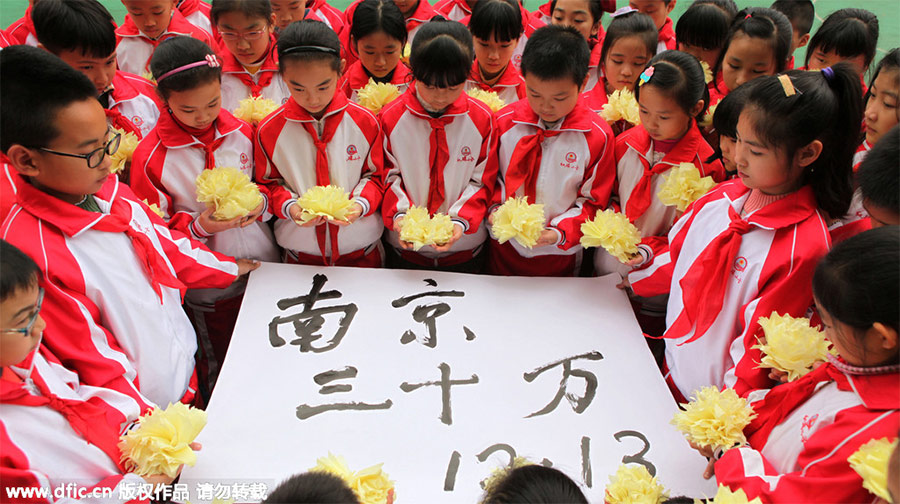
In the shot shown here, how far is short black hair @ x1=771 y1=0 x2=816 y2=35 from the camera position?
3.49 metres

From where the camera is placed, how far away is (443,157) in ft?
8.39

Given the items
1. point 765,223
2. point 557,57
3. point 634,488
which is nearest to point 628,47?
point 557,57

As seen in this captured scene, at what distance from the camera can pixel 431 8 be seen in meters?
4.37

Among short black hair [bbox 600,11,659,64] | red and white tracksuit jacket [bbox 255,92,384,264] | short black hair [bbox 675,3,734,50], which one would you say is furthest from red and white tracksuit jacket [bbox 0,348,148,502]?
short black hair [bbox 675,3,734,50]

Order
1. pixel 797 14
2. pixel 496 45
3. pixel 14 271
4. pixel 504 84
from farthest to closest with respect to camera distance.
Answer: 1. pixel 797 14
2. pixel 504 84
3. pixel 496 45
4. pixel 14 271

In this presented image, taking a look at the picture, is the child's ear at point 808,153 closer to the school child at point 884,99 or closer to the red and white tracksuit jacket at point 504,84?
the school child at point 884,99

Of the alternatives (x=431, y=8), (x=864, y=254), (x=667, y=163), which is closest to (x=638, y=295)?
(x=667, y=163)

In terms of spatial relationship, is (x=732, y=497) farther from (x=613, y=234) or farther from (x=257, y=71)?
(x=257, y=71)

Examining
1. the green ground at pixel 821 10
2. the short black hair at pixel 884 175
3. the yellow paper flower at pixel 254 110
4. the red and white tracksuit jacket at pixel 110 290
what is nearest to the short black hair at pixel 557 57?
the short black hair at pixel 884 175

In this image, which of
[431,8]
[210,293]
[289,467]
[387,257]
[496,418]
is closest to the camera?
[289,467]

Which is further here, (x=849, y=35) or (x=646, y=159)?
(x=849, y=35)

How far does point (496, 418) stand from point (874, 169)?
1301mm

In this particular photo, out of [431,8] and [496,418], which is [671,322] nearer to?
[496,418]

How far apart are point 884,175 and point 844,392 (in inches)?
23.8
